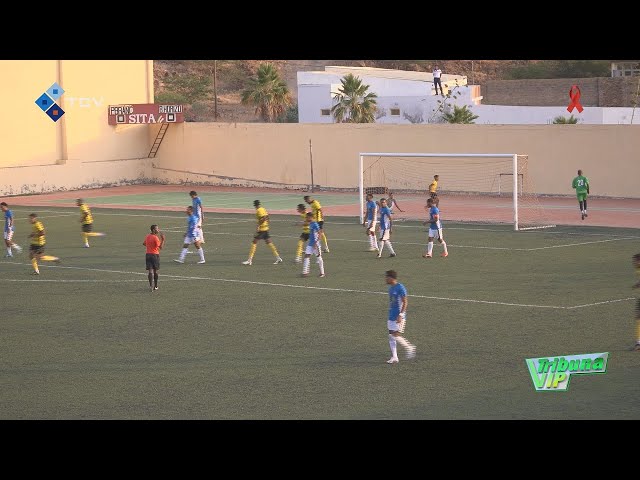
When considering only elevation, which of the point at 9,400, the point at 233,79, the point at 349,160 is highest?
the point at 233,79

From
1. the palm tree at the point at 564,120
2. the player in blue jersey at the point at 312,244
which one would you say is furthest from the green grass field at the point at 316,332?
the palm tree at the point at 564,120

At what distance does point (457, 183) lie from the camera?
4997 centimetres

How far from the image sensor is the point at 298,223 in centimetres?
3934

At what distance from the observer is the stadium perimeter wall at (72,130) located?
5500cm

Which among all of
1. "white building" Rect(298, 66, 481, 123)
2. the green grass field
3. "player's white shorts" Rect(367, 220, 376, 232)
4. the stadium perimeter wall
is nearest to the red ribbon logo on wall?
"white building" Rect(298, 66, 481, 123)

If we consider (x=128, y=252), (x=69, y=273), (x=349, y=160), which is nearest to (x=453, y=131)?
(x=349, y=160)

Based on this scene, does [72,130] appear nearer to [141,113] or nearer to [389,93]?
[141,113]

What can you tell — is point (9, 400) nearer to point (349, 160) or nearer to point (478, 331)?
point (478, 331)

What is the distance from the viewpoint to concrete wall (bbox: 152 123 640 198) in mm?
46000

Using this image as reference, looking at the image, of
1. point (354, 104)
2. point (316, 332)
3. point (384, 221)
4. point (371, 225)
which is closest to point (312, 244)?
point (384, 221)

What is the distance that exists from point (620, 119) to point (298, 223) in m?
27.5

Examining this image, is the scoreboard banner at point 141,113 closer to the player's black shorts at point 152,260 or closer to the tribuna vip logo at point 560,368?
the player's black shorts at point 152,260

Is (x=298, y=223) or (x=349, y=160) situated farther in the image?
(x=349, y=160)
